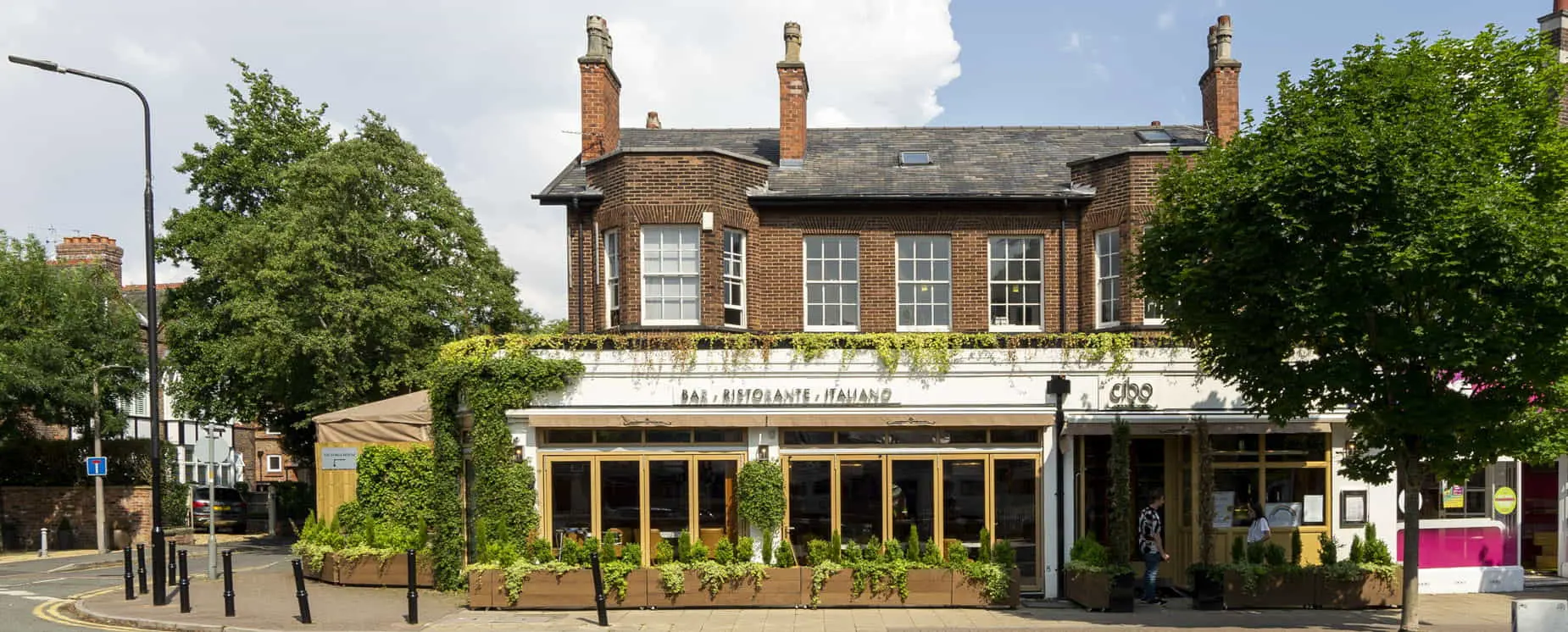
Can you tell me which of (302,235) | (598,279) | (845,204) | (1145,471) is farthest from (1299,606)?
(302,235)

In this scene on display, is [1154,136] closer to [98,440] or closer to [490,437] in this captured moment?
[490,437]

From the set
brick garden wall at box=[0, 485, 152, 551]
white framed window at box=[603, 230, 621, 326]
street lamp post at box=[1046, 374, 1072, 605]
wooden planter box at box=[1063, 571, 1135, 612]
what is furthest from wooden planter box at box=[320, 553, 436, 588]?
brick garden wall at box=[0, 485, 152, 551]

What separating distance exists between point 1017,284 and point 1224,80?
19.4ft

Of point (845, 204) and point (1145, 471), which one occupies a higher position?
point (845, 204)

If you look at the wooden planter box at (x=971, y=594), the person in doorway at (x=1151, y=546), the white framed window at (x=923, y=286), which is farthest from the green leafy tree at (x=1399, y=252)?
the white framed window at (x=923, y=286)

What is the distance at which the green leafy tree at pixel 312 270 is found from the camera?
25.4m

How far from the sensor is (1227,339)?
13500mm

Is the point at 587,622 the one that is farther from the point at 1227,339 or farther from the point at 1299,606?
the point at 1299,606

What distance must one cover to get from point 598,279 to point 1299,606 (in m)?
11.7

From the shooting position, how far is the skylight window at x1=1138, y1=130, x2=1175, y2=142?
21.4m

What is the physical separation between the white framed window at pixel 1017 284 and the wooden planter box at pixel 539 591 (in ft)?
26.5

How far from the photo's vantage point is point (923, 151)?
21250 mm

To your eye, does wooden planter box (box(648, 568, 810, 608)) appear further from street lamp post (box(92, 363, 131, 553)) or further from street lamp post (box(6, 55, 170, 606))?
street lamp post (box(92, 363, 131, 553))

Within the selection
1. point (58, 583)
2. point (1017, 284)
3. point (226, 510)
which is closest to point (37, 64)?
point (58, 583)
